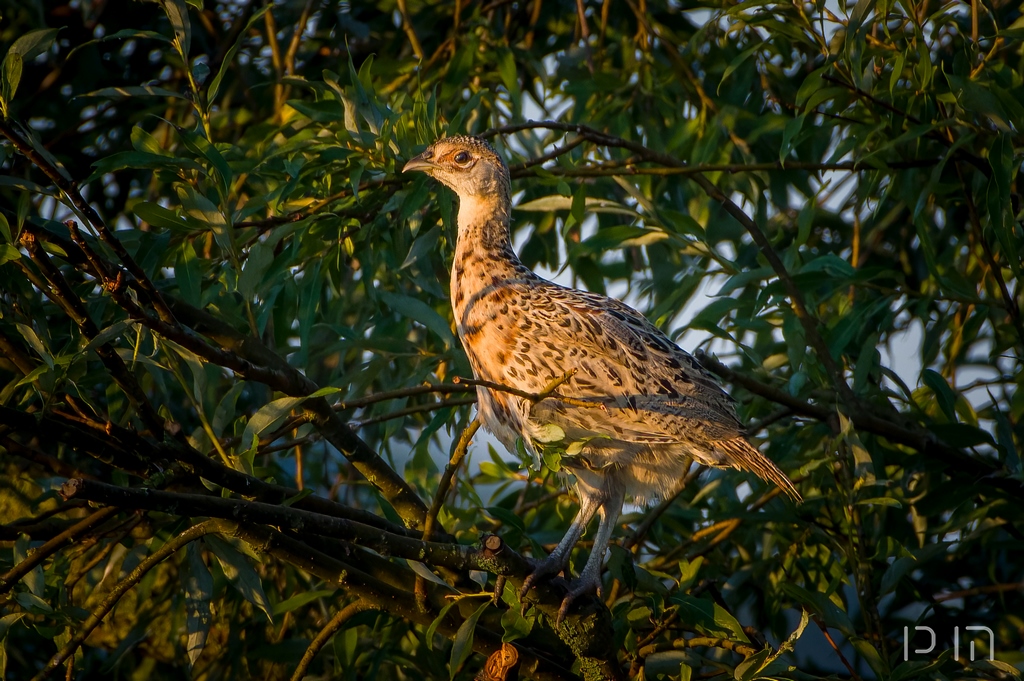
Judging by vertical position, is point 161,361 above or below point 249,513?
above

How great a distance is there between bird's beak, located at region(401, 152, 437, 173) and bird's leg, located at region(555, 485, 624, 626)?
1460mm

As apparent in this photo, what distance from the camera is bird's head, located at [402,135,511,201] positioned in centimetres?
416

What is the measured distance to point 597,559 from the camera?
368 centimetres

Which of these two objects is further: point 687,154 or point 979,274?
point 979,274

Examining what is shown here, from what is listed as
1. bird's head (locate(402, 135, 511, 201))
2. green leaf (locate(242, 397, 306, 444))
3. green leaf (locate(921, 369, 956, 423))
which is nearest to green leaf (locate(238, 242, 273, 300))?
green leaf (locate(242, 397, 306, 444))

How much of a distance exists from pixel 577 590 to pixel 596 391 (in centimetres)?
71

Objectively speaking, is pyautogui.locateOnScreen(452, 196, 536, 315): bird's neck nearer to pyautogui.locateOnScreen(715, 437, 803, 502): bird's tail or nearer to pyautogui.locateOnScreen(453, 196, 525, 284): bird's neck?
pyautogui.locateOnScreen(453, 196, 525, 284): bird's neck

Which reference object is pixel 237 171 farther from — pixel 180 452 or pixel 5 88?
pixel 180 452

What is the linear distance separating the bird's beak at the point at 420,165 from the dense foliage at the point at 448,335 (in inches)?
2.1

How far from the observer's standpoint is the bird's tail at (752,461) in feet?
11.4

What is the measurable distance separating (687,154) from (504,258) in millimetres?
1174

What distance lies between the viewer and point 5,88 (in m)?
2.76

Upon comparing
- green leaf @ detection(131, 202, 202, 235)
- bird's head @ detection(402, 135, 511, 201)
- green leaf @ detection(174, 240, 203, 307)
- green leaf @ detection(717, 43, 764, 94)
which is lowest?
green leaf @ detection(174, 240, 203, 307)

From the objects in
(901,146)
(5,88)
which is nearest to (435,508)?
(5,88)
